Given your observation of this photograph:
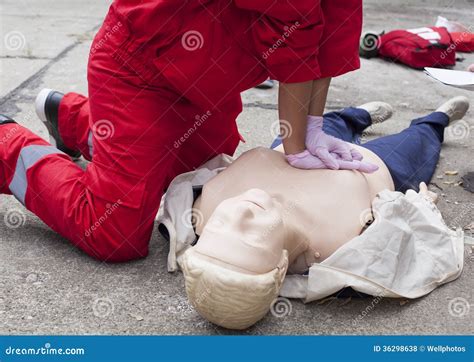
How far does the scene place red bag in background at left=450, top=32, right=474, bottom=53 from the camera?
192 inches

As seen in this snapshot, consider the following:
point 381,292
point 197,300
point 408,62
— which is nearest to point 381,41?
point 408,62

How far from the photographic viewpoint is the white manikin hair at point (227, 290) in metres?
1.58

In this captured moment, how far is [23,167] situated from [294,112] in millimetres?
928

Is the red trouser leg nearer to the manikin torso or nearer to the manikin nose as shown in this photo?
the manikin torso

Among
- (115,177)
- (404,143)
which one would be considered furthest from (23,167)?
(404,143)

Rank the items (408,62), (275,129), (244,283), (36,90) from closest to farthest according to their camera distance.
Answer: (244,283)
(275,129)
(36,90)
(408,62)

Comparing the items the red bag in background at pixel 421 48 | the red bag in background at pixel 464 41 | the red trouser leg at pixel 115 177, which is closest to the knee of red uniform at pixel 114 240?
the red trouser leg at pixel 115 177

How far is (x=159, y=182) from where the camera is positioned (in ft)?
6.98

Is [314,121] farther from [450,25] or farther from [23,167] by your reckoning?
[450,25]

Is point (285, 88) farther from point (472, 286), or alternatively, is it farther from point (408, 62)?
point (408, 62)

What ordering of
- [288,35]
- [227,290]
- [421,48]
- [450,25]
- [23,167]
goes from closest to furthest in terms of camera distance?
[227,290] < [288,35] < [23,167] < [421,48] < [450,25]

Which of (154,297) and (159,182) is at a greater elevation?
(159,182)

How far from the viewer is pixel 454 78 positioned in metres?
2.41
